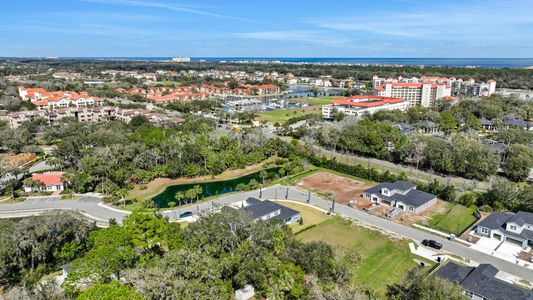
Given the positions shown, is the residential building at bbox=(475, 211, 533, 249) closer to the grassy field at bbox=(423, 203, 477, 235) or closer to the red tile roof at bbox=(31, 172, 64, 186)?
the grassy field at bbox=(423, 203, 477, 235)

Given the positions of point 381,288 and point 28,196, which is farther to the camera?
point 28,196

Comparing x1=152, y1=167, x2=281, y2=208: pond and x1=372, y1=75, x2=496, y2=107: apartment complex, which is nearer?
x1=152, y1=167, x2=281, y2=208: pond

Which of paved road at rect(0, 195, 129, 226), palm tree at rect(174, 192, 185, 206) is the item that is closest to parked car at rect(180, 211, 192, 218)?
palm tree at rect(174, 192, 185, 206)

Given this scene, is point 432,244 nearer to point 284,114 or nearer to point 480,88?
point 284,114

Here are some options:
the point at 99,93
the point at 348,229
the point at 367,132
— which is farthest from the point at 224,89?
the point at 348,229

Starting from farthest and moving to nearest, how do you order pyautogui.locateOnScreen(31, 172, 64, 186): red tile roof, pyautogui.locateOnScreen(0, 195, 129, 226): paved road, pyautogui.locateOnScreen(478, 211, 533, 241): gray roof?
pyautogui.locateOnScreen(31, 172, 64, 186): red tile roof
pyautogui.locateOnScreen(0, 195, 129, 226): paved road
pyautogui.locateOnScreen(478, 211, 533, 241): gray roof

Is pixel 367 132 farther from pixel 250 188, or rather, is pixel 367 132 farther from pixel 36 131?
pixel 36 131
